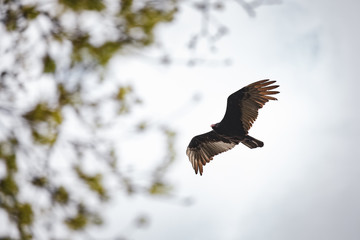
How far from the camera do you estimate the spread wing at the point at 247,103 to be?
4.95 m

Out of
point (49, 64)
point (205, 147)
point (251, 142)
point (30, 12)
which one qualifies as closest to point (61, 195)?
point (49, 64)

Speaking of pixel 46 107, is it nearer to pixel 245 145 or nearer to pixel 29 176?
pixel 29 176

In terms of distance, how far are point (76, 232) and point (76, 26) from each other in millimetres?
1596

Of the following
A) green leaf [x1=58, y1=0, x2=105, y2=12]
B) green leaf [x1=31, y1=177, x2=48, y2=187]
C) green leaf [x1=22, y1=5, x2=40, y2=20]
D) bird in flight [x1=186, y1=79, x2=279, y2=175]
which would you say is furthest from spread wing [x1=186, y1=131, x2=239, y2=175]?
green leaf [x1=22, y1=5, x2=40, y2=20]

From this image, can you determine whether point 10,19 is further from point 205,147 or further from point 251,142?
point 205,147

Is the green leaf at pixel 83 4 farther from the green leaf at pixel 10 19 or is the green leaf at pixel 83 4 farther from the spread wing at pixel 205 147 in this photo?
the spread wing at pixel 205 147

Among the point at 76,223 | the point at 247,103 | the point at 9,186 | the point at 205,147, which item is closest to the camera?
the point at 9,186

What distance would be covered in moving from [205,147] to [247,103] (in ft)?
4.27

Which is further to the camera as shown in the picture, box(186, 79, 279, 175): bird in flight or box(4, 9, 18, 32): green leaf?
box(186, 79, 279, 175): bird in flight

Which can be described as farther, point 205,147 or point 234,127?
point 205,147

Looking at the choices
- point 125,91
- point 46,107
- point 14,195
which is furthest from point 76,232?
point 125,91

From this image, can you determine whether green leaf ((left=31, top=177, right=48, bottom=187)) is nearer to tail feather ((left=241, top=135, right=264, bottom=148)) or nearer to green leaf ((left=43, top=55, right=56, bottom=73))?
green leaf ((left=43, top=55, right=56, bottom=73))

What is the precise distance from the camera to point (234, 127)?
541cm

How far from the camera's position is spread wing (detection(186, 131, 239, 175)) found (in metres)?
5.76
